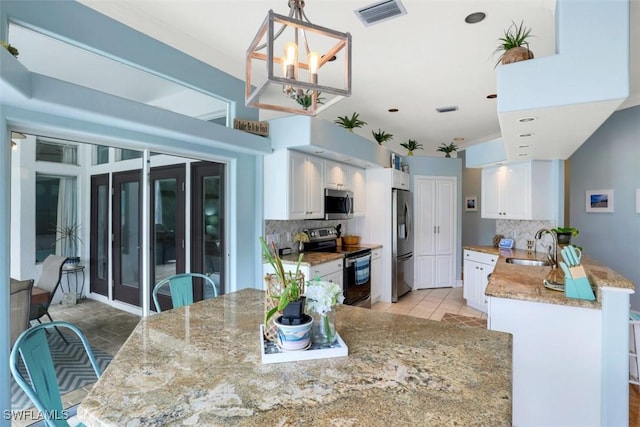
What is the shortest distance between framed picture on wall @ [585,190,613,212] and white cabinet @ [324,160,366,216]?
341cm

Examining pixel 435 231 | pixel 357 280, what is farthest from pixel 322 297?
pixel 435 231

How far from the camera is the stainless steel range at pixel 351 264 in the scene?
169 inches

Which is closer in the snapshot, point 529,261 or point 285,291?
point 285,291

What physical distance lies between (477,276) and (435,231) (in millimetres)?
1340

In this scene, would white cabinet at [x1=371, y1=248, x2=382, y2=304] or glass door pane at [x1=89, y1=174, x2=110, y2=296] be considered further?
white cabinet at [x1=371, y1=248, x2=382, y2=304]

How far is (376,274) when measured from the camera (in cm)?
514

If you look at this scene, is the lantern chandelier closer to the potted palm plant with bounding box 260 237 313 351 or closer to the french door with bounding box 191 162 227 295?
the potted palm plant with bounding box 260 237 313 351

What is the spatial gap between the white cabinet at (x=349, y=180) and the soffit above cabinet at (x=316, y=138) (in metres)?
0.17

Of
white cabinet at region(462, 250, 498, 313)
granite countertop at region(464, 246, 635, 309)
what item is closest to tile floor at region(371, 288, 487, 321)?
white cabinet at region(462, 250, 498, 313)

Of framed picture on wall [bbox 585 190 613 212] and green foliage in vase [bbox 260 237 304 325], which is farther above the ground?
framed picture on wall [bbox 585 190 613 212]

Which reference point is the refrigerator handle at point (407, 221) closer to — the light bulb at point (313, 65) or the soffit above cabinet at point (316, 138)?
the soffit above cabinet at point (316, 138)

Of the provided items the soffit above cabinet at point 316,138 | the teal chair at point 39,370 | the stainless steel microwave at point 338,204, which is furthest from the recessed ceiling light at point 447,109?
the teal chair at point 39,370

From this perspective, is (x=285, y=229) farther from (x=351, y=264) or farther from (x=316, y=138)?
(x=316, y=138)

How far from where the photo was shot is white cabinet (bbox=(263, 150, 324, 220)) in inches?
147
